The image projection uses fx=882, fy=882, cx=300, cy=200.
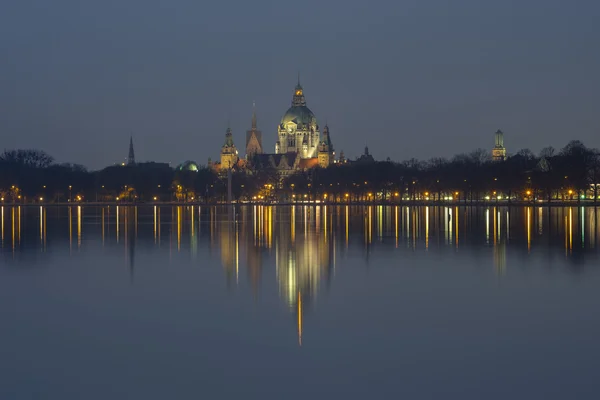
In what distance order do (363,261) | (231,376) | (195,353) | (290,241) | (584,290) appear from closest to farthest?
(231,376)
(195,353)
(584,290)
(363,261)
(290,241)

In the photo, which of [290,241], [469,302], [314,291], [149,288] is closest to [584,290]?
[469,302]

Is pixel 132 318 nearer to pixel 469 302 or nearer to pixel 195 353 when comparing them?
pixel 195 353

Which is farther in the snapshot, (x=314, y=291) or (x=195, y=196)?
(x=195, y=196)

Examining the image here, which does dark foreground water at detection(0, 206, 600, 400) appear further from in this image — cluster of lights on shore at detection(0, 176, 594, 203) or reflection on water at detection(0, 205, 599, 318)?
cluster of lights on shore at detection(0, 176, 594, 203)

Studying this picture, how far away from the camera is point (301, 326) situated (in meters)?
14.7

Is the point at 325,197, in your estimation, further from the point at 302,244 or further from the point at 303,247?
the point at 303,247

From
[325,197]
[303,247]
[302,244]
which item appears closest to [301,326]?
[303,247]

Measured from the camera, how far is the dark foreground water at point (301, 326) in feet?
36.6

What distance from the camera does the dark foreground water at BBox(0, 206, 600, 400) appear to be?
11156 mm

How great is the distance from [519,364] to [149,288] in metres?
10.1

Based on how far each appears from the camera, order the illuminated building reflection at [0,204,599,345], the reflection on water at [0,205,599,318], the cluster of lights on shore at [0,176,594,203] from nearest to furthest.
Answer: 1. the illuminated building reflection at [0,204,599,345]
2. the reflection on water at [0,205,599,318]
3. the cluster of lights on shore at [0,176,594,203]

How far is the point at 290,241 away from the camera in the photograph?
3506 centimetres

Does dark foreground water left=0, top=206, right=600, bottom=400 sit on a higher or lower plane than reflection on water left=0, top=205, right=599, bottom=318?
lower

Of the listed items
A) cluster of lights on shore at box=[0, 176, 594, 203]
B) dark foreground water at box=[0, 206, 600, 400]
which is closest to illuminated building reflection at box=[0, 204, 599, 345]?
dark foreground water at box=[0, 206, 600, 400]
